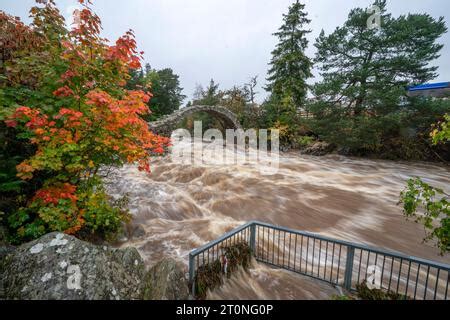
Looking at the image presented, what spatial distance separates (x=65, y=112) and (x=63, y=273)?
2133mm

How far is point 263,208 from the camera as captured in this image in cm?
806

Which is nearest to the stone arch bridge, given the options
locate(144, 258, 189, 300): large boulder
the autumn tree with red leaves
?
the autumn tree with red leaves

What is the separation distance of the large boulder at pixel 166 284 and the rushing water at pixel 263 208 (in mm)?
577

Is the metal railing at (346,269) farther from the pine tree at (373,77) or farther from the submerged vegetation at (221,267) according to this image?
the pine tree at (373,77)

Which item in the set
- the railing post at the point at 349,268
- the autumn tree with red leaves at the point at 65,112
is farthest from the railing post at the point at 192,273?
the railing post at the point at 349,268

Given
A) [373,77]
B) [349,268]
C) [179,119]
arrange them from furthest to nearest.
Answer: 1. [179,119]
2. [373,77]
3. [349,268]

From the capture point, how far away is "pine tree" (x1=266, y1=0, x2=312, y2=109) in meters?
25.6

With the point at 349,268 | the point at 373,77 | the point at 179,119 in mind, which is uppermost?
the point at 373,77

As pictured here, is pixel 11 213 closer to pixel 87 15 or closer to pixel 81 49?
pixel 81 49

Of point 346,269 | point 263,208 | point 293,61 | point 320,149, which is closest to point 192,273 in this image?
point 346,269

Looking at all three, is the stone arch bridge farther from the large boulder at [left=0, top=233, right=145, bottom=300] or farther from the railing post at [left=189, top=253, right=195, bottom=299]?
the railing post at [left=189, top=253, right=195, bottom=299]

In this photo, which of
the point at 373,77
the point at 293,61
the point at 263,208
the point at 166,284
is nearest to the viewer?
the point at 166,284

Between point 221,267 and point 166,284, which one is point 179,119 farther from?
point 166,284
